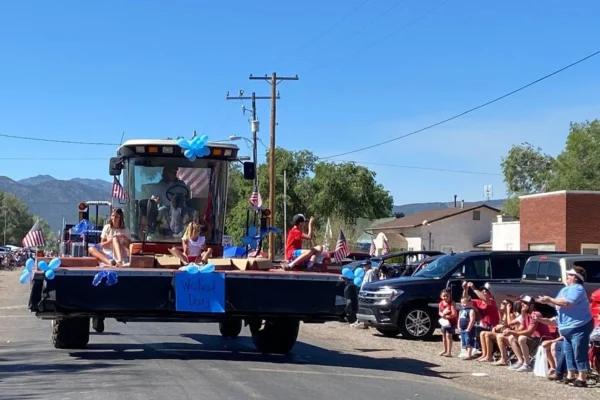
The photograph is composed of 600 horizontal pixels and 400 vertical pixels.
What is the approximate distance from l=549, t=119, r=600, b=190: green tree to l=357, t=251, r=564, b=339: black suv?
138 feet

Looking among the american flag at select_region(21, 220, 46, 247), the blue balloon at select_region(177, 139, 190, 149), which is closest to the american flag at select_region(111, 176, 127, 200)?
the blue balloon at select_region(177, 139, 190, 149)

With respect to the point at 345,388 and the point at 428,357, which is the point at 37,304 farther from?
the point at 428,357

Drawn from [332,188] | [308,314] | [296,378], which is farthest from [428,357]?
[332,188]

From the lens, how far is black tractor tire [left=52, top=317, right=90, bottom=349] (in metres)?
A: 14.0

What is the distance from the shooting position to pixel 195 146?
46.7ft

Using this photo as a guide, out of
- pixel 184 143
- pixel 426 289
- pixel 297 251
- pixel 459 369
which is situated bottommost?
pixel 459 369

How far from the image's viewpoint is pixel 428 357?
51.3 feet

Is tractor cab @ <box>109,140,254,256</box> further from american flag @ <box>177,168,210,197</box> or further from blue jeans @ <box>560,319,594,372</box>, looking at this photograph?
blue jeans @ <box>560,319,594,372</box>

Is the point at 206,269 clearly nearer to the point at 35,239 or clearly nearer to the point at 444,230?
the point at 35,239

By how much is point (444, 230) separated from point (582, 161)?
40.3ft

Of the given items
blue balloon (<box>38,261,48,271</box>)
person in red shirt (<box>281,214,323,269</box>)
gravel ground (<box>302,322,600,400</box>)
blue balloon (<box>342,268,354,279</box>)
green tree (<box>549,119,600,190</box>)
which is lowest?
gravel ground (<box>302,322,600,400</box>)

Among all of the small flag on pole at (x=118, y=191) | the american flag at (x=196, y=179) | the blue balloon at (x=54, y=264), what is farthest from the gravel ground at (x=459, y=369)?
the blue balloon at (x=54, y=264)

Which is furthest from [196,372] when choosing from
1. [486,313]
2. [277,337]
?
[486,313]

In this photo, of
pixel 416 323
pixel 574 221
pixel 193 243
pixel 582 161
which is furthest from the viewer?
pixel 582 161
